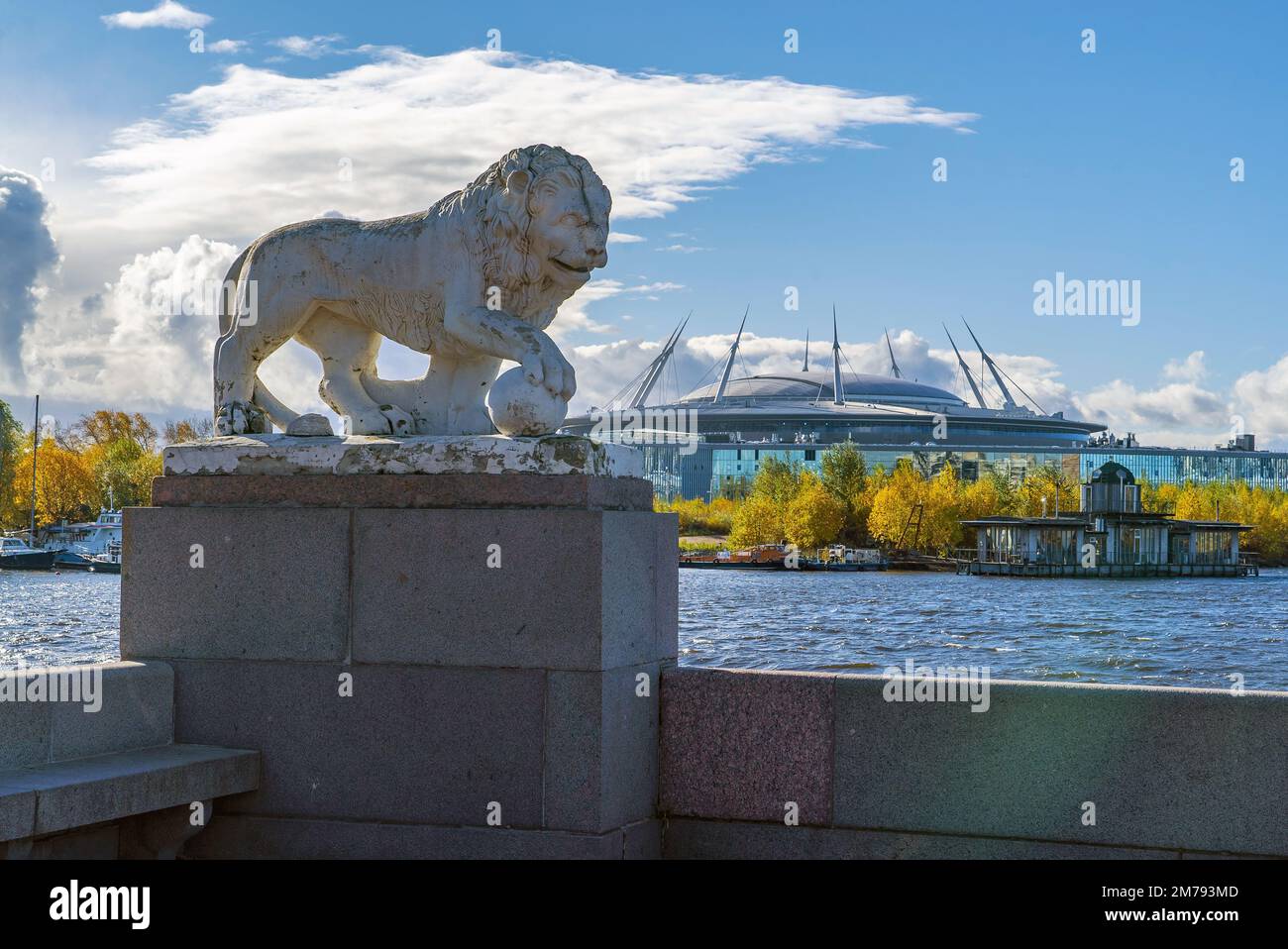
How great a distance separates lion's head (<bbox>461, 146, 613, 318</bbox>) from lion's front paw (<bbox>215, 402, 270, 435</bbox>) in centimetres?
127

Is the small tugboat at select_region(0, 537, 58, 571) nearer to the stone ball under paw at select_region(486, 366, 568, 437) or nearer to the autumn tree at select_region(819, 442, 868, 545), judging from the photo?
the autumn tree at select_region(819, 442, 868, 545)

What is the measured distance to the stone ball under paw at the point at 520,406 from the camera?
5.93 metres

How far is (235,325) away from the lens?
6.84 metres

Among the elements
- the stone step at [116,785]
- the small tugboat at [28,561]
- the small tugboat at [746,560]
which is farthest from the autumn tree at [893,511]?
the stone step at [116,785]

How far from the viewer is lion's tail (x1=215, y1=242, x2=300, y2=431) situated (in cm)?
685

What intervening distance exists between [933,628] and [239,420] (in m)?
37.3

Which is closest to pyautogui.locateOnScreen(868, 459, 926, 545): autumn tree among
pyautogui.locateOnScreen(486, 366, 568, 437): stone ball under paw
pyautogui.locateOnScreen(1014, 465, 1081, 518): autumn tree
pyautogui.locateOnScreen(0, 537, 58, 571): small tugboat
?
pyautogui.locateOnScreen(1014, 465, 1081, 518): autumn tree

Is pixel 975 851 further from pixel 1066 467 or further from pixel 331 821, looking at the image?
pixel 1066 467

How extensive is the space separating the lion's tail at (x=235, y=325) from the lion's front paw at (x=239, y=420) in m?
0.10
